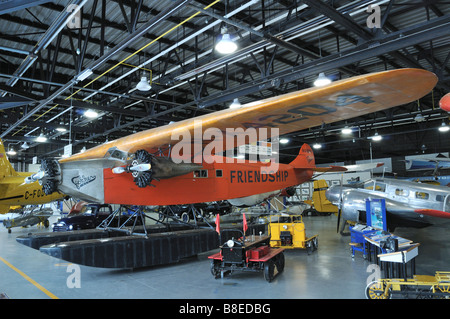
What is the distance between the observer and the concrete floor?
5016 millimetres

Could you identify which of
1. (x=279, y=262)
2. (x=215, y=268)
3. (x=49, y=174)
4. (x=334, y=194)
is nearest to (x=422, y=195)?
(x=334, y=194)

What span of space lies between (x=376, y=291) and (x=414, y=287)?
0.54m

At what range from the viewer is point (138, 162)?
19.0 feet

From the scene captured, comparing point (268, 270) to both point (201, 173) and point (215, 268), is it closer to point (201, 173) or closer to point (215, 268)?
point (215, 268)

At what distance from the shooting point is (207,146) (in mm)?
7223

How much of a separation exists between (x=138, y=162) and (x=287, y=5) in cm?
569

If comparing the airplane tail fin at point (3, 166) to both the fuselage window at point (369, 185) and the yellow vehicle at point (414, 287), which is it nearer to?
the yellow vehicle at point (414, 287)

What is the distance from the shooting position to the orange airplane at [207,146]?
4.25 m

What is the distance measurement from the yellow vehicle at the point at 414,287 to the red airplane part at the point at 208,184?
4.43 m

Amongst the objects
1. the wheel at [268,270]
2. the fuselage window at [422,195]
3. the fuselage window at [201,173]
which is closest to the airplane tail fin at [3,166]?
the fuselage window at [201,173]

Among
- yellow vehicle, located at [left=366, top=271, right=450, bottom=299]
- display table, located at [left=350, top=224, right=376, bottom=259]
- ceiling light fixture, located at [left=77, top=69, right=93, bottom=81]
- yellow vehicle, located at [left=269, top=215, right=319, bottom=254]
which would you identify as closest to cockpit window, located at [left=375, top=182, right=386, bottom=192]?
display table, located at [left=350, top=224, right=376, bottom=259]
